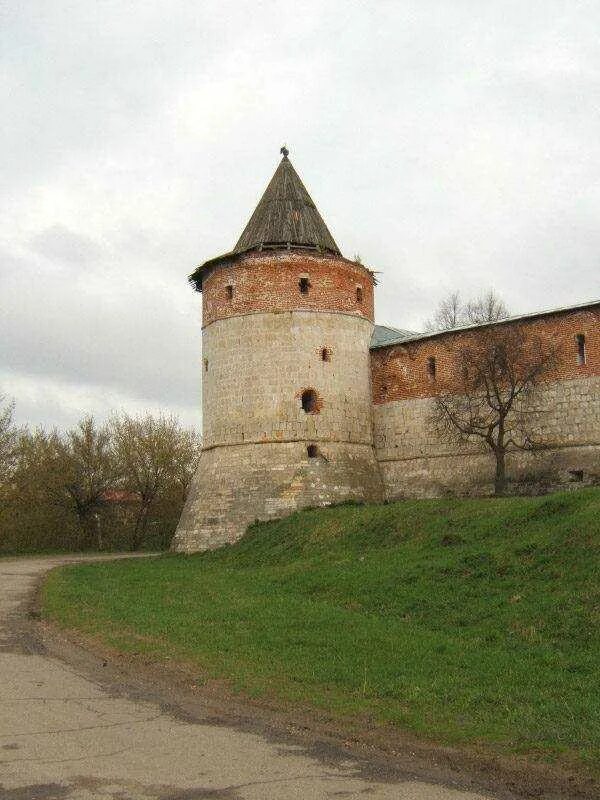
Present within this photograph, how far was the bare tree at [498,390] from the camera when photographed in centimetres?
2138

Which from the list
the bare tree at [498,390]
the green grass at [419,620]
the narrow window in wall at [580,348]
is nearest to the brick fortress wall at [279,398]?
the bare tree at [498,390]

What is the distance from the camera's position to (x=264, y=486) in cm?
2303

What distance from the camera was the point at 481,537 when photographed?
13648 millimetres

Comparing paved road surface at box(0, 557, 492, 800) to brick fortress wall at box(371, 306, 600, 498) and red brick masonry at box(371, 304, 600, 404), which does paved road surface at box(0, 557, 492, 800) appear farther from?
red brick masonry at box(371, 304, 600, 404)

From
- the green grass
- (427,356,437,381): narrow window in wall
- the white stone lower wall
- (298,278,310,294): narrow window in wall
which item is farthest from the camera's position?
(298,278,310,294): narrow window in wall

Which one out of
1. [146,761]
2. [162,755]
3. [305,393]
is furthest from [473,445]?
[146,761]

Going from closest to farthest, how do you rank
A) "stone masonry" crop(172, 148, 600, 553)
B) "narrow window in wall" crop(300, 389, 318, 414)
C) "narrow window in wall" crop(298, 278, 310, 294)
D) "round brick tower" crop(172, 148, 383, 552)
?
"stone masonry" crop(172, 148, 600, 553) → "round brick tower" crop(172, 148, 383, 552) → "narrow window in wall" crop(300, 389, 318, 414) → "narrow window in wall" crop(298, 278, 310, 294)

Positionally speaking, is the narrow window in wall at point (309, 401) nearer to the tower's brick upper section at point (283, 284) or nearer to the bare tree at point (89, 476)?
the tower's brick upper section at point (283, 284)

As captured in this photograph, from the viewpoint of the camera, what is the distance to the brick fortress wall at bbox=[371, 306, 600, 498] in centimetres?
2077

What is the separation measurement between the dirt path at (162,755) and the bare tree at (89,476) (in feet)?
98.7

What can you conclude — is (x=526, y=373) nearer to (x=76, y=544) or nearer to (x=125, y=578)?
(x=125, y=578)

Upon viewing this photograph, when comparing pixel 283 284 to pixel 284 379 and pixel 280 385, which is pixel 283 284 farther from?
pixel 280 385

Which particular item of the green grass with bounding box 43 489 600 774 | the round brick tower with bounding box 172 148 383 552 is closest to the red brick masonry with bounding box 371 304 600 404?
the round brick tower with bounding box 172 148 383 552

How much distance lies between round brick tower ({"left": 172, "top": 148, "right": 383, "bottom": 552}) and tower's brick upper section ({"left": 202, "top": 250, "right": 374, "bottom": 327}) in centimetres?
3
